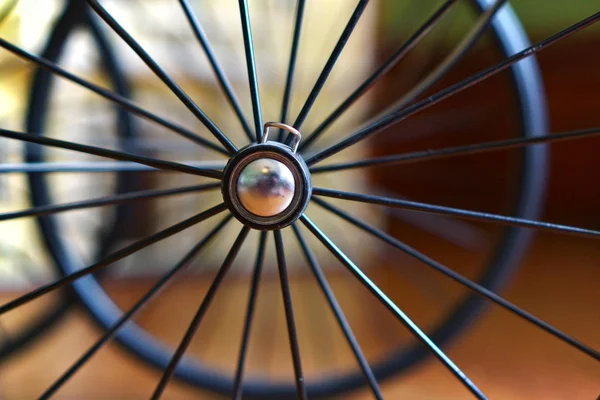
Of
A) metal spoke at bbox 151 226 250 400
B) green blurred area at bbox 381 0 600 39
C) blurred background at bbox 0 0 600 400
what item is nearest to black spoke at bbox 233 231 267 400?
metal spoke at bbox 151 226 250 400

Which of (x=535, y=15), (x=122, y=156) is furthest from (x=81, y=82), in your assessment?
(x=535, y=15)

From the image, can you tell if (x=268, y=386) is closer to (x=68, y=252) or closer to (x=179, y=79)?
(x=68, y=252)

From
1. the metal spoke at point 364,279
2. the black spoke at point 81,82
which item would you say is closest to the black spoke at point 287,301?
the metal spoke at point 364,279

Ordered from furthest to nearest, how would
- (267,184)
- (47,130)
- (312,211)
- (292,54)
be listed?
(312,211)
(47,130)
(292,54)
(267,184)

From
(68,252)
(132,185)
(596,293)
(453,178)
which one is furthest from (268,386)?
(453,178)

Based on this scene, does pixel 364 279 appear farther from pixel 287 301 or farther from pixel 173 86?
pixel 173 86

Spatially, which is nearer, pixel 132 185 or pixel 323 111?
pixel 132 185

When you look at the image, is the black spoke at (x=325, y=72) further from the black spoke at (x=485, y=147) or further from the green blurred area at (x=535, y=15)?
the green blurred area at (x=535, y=15)
